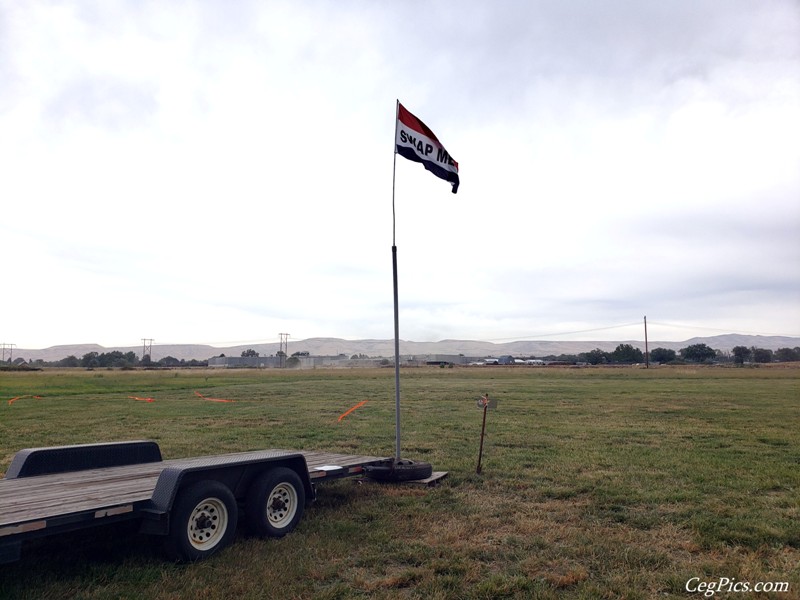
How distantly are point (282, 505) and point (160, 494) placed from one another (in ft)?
5.54

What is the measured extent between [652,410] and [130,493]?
59.8ft

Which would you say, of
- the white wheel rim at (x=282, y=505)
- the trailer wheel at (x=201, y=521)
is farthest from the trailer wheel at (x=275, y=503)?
the trailer wheel at (x=201, y=521)

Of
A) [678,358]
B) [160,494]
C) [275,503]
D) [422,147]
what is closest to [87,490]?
[160,494]

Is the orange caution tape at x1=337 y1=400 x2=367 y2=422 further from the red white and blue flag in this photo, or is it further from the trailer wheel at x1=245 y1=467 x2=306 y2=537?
the trailer wheel at x1=245 y1=467 x2=306 y2=537

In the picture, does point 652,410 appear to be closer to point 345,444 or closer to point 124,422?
point 345,444

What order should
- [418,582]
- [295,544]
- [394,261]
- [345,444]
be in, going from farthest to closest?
[345,444], [394,261], [295,544], [418,582]

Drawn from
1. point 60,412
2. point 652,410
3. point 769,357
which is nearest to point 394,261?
point 652,410

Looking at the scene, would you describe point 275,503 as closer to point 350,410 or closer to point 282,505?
point 282,505

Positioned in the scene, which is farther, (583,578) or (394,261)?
(394,261)

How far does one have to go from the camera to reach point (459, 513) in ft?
25.0

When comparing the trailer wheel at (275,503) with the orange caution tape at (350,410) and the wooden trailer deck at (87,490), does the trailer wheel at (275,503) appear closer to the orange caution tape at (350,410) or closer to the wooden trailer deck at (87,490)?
the wooden trailer deck at (87,490)

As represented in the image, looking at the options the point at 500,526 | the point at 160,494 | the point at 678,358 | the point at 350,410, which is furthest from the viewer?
the point at 678,358

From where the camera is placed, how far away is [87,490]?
236 inches

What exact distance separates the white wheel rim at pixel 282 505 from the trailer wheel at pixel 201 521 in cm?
65
